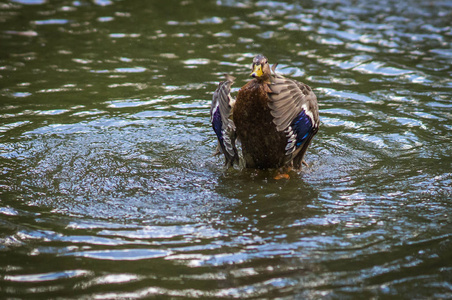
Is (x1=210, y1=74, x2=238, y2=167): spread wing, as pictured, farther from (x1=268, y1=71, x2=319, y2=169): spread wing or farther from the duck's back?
(x1=268, y1=71, x2=319, y2=169): spread wing

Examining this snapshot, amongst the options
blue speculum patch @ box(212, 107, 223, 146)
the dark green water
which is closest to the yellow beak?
blue speculum patch @ box(212, 107, 223, 146)

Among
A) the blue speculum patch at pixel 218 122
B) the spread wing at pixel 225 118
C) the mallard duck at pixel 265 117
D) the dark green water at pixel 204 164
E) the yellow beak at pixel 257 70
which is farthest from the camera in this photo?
the blue speculum patch at pixel 218 122

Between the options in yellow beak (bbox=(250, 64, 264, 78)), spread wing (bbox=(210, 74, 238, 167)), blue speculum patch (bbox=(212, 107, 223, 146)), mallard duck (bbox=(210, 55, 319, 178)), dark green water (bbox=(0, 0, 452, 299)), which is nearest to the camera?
dark green water (bbox=(0, 0, 452, 299))

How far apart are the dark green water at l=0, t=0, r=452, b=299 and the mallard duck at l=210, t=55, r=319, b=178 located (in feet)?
1.29

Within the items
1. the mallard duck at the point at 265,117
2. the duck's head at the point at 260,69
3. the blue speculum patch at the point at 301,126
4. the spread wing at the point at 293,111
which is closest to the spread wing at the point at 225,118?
the mallard duck at the point at 265,117

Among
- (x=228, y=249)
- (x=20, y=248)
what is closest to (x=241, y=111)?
(x=228, y=249)

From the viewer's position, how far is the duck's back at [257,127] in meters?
6.09

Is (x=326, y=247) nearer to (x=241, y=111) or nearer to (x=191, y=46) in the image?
(x=241, y=111)

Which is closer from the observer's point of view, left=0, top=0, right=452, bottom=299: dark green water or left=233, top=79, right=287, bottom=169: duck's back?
left=0, top=0, right=452, bottom=299: dark green water

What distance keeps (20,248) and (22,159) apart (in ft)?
7.26

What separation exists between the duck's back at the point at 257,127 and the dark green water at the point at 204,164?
0.33 m

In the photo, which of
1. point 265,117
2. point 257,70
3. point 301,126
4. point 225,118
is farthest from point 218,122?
point 301,126

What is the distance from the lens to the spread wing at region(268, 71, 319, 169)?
6086 millimetres

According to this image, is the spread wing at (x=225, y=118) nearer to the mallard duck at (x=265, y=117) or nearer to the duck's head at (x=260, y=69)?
the mallard duck at (x=265, y=117)
